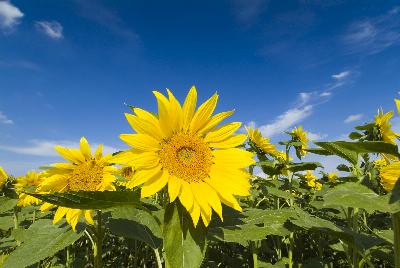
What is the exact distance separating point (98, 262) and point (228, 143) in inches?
45.1

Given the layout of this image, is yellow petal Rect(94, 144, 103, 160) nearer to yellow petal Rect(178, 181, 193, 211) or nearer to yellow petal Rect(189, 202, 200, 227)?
yellow petal Rect(178, 181, 193, 211)

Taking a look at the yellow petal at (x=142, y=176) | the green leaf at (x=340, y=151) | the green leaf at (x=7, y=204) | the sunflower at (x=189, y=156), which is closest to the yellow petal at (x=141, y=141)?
the sunflower at (x=189, y=156)

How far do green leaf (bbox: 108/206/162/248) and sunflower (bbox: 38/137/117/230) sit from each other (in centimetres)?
41

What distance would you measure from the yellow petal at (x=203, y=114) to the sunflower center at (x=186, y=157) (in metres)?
0.08

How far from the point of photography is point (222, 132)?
262 cm

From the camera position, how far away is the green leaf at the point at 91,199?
1767 millimetres

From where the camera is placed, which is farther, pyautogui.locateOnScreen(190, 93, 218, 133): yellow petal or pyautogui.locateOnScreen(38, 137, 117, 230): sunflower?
pyautogui.locateOnScreen(38, 137, 117, 230): sunflower

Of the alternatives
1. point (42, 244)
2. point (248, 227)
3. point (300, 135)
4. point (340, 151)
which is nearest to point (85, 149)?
point (42, 244)

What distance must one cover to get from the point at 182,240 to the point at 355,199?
0.85 meters

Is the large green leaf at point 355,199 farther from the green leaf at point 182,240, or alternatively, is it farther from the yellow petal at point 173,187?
the yellow petal at point 173,187

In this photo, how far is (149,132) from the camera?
2410 mm

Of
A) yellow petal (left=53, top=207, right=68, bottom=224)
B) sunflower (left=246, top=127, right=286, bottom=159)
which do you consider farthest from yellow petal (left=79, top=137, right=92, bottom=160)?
sunflower (left=246, top=127, right=286, bottom=159)

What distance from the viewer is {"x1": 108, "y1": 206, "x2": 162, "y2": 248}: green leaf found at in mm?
2438

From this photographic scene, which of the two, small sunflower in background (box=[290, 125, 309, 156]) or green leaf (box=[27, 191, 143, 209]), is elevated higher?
small sunflower in background (box=[290, 125, 309, 156])
